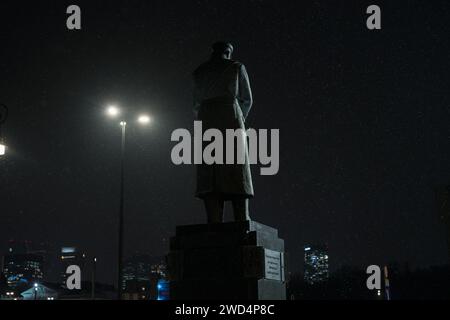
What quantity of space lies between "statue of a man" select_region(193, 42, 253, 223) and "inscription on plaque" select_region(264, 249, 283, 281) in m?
0.81

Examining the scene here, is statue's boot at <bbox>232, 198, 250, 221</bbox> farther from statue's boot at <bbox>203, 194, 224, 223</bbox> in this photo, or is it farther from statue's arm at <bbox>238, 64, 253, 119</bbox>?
statue's arm at <bbox>238, 64, 253, 119</bbox>

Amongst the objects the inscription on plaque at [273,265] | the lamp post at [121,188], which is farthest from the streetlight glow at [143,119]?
the inscription on plaque at [273,265]

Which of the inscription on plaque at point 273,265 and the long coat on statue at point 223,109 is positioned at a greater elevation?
the long coat on statue at point 223,109

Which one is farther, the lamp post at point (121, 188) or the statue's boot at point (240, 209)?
the lamp post at point (121, 188)

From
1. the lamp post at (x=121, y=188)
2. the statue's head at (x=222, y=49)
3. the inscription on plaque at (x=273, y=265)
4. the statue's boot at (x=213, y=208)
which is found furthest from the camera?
the lamp post at (x=121, y=188)

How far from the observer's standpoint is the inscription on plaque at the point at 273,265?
8.58 m

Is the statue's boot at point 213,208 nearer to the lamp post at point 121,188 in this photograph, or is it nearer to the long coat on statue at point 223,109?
the long coat on statue at point 223,109

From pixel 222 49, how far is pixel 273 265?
3.94m

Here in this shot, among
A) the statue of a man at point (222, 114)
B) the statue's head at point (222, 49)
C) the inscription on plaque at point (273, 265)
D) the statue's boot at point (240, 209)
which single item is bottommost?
the inscription on plaque at point (273, 265)

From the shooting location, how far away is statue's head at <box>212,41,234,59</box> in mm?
10031

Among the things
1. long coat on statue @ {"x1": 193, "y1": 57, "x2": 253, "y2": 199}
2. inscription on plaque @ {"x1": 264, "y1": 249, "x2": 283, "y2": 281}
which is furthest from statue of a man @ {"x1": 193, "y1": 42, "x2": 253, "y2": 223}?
inscription on plaque @ {"x1": 264, "y1": 249, "x2": 283, "y2": 281}
